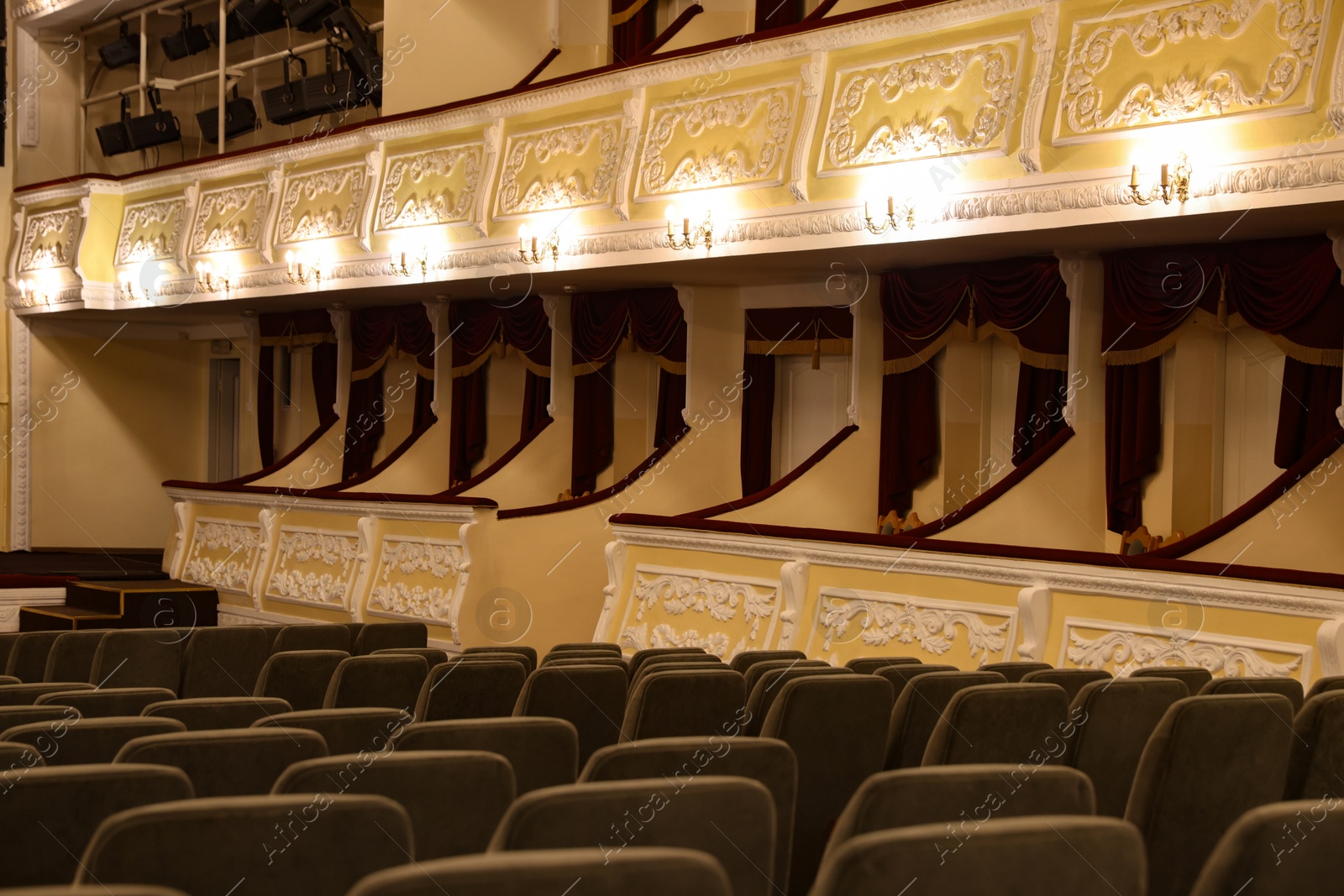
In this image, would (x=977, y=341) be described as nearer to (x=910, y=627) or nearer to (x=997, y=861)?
(x=910, y=627)

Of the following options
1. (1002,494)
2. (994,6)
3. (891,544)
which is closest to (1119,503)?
(1002,494)

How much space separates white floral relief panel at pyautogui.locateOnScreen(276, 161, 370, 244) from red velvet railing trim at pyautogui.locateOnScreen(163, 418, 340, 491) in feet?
6.17

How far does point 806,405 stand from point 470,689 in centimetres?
665

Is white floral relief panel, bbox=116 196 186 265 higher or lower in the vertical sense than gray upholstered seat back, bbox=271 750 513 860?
higher

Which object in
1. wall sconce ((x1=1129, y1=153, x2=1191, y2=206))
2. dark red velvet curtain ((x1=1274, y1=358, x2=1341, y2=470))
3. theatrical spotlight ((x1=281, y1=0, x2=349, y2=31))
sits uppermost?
theatrical spotlight ((x1=281, y1=0, x2=349, y2=31))

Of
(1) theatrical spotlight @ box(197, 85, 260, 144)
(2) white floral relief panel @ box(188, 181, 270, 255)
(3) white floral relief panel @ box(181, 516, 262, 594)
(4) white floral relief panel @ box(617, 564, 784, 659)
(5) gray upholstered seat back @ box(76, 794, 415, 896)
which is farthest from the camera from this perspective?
(1) theatrical spotlight @ box(197, 85, 260, 144)

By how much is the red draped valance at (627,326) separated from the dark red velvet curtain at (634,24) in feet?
7.91

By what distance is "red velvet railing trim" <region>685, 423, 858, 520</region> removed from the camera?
7.75 m

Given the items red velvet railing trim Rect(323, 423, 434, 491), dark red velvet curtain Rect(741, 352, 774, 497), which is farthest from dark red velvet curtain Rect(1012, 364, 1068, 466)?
red velvet railing trim Rect(323, 423, 434, 491)

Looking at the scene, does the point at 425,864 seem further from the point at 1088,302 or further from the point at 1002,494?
the point at 1088,302

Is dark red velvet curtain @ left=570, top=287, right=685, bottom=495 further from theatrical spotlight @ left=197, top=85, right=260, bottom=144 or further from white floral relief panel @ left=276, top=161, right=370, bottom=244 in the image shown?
theatrical spotlight @ left=197, top=85, right=260, bottom=144

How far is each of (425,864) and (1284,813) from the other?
850 mm

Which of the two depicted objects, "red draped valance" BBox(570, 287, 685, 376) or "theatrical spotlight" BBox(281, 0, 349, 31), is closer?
"red draped valance" BBox(570, 287, 685, 376)

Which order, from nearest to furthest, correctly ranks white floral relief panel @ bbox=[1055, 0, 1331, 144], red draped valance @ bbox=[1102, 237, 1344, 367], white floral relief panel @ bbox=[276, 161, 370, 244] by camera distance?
white floral relief panel @ bbox=[1055, 0, 1331, 144], red draped valance @ bbox=[1102, 237, 1344, 367], white floral relief panel @ bbox=[276, 161, 370, 244]
